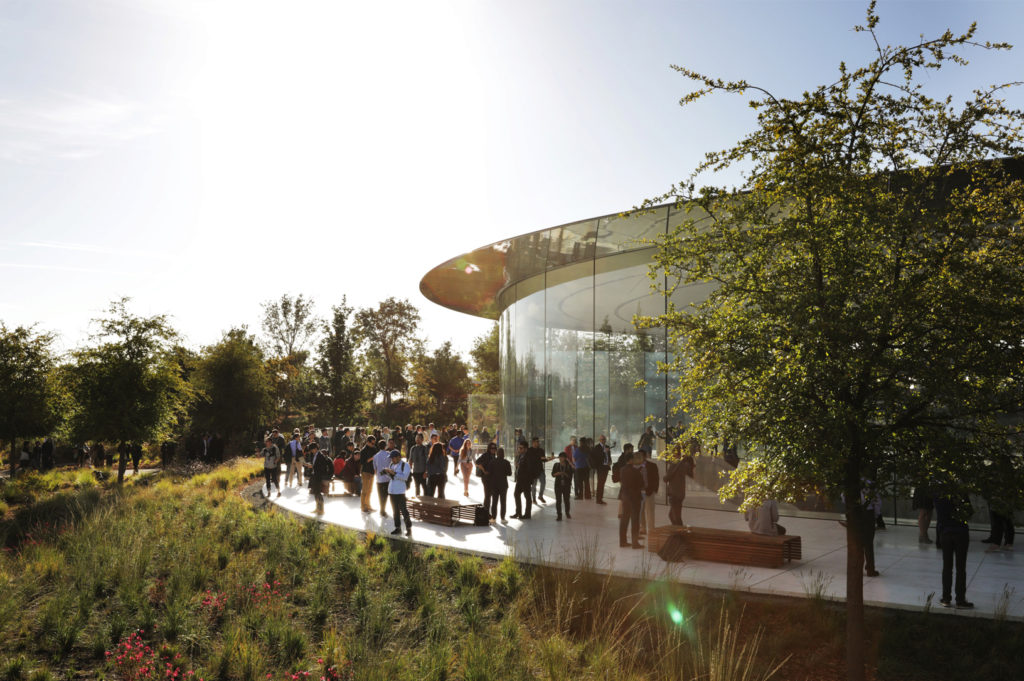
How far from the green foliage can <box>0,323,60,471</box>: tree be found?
9.14ft

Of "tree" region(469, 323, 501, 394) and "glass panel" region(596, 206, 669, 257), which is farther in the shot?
"tree" region(469, 323, 501, 394)

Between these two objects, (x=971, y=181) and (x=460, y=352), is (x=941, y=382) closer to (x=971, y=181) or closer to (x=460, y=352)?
(x=971, y=181)

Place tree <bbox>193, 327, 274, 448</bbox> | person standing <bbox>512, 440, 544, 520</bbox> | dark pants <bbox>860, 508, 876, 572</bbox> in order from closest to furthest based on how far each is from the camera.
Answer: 1. dark pants <bbox>860, 508, 876, 572</bbox>
2. person standing <bbox>512, 440, 544, 520</bbox>
3. tree <bbox>193, 327, 274, 448</bbox>

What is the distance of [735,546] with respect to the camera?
1098cm

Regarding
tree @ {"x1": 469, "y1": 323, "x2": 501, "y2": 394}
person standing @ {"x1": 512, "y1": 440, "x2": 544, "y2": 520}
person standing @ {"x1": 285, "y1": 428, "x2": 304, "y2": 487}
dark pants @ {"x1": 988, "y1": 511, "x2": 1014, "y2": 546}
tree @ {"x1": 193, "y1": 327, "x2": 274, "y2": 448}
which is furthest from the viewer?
tree @ {"x1": 469, "y1": 323, "x2": 501, "y2": 394}

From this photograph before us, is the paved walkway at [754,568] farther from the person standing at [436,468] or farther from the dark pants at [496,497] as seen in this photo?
the person standing at [436,468]

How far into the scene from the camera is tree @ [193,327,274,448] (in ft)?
119

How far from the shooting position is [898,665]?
708 centimetres

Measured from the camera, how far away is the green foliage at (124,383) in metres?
21.6

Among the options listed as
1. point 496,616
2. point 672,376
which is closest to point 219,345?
point 672,376

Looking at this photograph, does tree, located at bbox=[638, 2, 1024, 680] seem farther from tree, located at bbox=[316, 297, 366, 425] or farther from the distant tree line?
tree, located at bbox=[316, 297, 366, 425]

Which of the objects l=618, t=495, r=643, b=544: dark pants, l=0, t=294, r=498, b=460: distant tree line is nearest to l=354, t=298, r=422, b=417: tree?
l=0, t=294, r=498, b=460: distant tree line

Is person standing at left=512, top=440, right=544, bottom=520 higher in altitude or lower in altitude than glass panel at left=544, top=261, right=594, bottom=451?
lower

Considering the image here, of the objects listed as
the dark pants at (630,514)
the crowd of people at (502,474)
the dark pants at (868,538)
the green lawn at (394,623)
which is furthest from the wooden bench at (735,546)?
the green lawn at (394,623)
